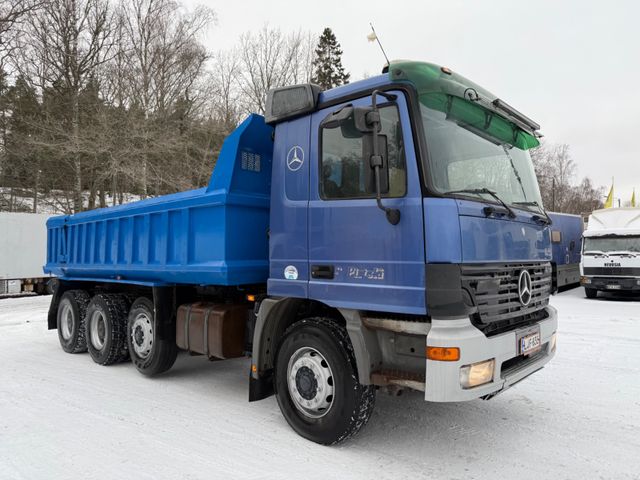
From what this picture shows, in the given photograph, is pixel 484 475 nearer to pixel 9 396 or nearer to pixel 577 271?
pixel 9 396

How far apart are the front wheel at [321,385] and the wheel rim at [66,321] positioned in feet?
→ 16.6

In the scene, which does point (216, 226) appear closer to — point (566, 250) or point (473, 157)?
point (473, 157)

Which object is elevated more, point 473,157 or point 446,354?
point 473,157

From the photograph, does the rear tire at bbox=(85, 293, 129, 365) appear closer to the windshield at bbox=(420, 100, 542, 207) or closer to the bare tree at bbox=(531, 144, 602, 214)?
the windshield at bbox=(420, 100, 542, 207)

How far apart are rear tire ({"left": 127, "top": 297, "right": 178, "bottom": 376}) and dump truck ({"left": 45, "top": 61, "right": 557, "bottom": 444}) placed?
2.20 feet

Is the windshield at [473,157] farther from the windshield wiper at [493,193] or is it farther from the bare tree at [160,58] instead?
the bare tree at [160,58]

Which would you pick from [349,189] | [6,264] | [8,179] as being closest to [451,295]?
[349,189]

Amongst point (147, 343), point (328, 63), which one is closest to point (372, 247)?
point (147, 343)

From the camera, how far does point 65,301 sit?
7.60 metres

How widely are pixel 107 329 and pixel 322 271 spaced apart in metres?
4.00

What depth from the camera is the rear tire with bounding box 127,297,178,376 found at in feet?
18.1

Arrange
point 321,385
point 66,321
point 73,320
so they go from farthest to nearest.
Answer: point 66,321 < point 73,320 < point 321,385

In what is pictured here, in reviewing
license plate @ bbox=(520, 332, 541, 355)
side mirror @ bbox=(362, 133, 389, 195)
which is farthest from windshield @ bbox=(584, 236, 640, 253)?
side mirror @ bbox=(362, 133, 389, 195)

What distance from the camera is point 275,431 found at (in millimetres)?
3990
